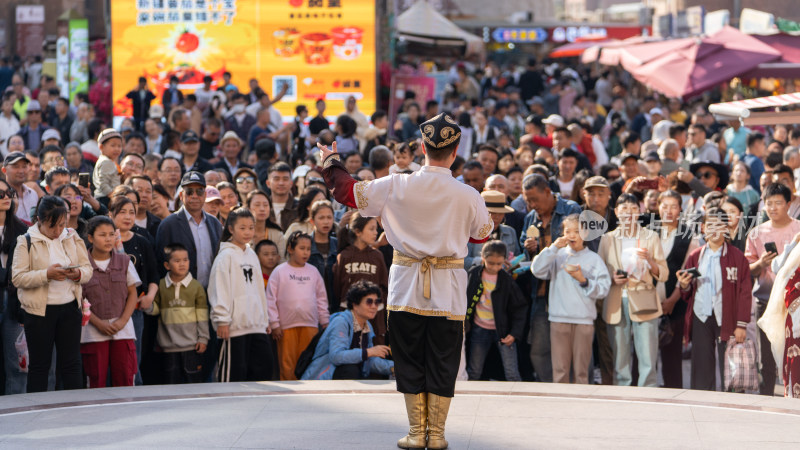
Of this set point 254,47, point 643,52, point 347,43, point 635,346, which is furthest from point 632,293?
point 643,52

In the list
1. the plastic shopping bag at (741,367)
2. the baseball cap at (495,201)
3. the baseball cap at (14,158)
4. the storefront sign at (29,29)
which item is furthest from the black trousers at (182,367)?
the storefront sign at (29,29)

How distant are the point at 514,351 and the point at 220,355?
2.17 meters

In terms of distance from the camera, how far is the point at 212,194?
927 centimetres

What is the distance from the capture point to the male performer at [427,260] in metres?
5.99

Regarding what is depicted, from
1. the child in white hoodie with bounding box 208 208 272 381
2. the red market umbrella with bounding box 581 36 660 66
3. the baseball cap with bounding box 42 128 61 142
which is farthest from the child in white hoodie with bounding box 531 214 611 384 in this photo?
the red market umbrella with bounding box 581 36 660 66

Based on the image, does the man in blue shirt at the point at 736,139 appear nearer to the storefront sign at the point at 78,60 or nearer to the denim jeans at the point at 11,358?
the denim jeans at the point at 11,358

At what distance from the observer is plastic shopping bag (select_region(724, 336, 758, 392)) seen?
820 cm

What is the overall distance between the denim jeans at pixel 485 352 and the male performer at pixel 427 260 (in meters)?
2.55

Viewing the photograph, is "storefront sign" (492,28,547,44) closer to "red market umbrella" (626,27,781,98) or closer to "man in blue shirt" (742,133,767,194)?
"red market umbrella" (626,27,781,98)

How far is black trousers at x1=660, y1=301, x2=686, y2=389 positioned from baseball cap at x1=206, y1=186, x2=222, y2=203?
3.69 meters

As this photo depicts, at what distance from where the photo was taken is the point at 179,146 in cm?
1245

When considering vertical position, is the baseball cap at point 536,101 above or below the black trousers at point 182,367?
above

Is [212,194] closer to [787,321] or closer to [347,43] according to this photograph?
[787,321]

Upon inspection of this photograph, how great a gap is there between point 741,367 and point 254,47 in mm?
11415
